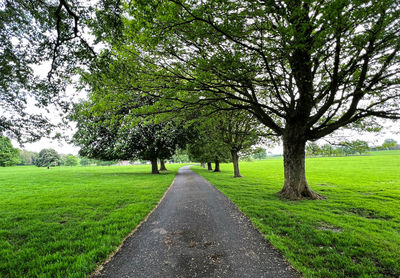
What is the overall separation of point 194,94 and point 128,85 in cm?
301

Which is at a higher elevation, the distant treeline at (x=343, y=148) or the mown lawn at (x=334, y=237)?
the distant treeline at (x=343, y=148)

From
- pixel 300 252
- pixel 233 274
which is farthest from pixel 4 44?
pixel 300 252

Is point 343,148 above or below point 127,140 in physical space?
below

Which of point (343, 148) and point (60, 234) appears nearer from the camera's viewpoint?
point (60, 234)

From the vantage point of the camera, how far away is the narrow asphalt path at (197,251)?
3.29 m

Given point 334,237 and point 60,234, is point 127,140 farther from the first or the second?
point 334,237

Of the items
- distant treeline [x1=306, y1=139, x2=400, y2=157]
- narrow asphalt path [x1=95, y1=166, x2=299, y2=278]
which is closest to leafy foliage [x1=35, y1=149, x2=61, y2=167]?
narrow asphalt path [x1=95, y1=166, x2=299, y2=278]

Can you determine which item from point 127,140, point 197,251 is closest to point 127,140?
point 127,140

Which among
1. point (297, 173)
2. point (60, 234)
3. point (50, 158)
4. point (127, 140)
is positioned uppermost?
point (127, 140)

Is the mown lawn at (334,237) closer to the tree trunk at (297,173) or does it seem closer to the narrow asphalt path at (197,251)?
the narrow asphalt path at (197,251)

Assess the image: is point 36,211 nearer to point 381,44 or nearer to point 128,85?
point 128,85

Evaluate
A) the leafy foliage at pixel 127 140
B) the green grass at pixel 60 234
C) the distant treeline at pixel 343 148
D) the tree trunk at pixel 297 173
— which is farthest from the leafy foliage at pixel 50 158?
the distant treeline at pixel 343 148

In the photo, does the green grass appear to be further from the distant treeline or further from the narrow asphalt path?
the distant treeline

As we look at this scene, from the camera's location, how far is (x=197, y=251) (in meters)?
3.99
